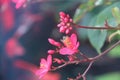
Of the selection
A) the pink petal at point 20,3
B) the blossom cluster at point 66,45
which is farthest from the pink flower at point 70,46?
the pink petal at point 20,3

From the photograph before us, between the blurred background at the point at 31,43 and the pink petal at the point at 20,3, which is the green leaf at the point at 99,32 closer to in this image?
the pink petal at the point at 20,3

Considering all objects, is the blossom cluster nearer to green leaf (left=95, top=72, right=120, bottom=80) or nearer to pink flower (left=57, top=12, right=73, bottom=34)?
pink flower (left=57, top=12, right=73, bottom=34)

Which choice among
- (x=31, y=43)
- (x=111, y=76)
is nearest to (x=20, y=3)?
(x=111, y=76)

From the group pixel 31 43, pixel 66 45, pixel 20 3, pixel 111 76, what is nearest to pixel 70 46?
pixel 66 45

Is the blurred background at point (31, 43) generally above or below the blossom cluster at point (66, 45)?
above

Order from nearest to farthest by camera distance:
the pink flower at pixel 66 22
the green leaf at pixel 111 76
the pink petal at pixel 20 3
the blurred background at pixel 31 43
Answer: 1. the pink flower at pixel 66 22
2. the pink petal at pixel 20 3
3. the green leaf at pixel 111 76
4. the blurred background at pixel 31 43

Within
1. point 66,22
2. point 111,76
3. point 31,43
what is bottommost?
point 66,22

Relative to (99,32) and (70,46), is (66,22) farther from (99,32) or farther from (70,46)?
(99,32)

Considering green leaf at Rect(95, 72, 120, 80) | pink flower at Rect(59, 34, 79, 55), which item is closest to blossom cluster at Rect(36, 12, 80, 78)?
pink flower at Rect(59, 34, 79, 55)

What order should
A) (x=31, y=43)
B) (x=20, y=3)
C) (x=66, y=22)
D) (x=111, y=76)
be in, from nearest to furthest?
(x=66, y=22) → (x=20, y=3) → (x=111, y=76) → (x=31, y=43)

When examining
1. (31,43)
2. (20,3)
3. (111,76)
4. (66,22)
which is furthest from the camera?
(31,43)

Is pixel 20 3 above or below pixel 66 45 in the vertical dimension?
above

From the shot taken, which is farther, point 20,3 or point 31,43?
point 31,43
